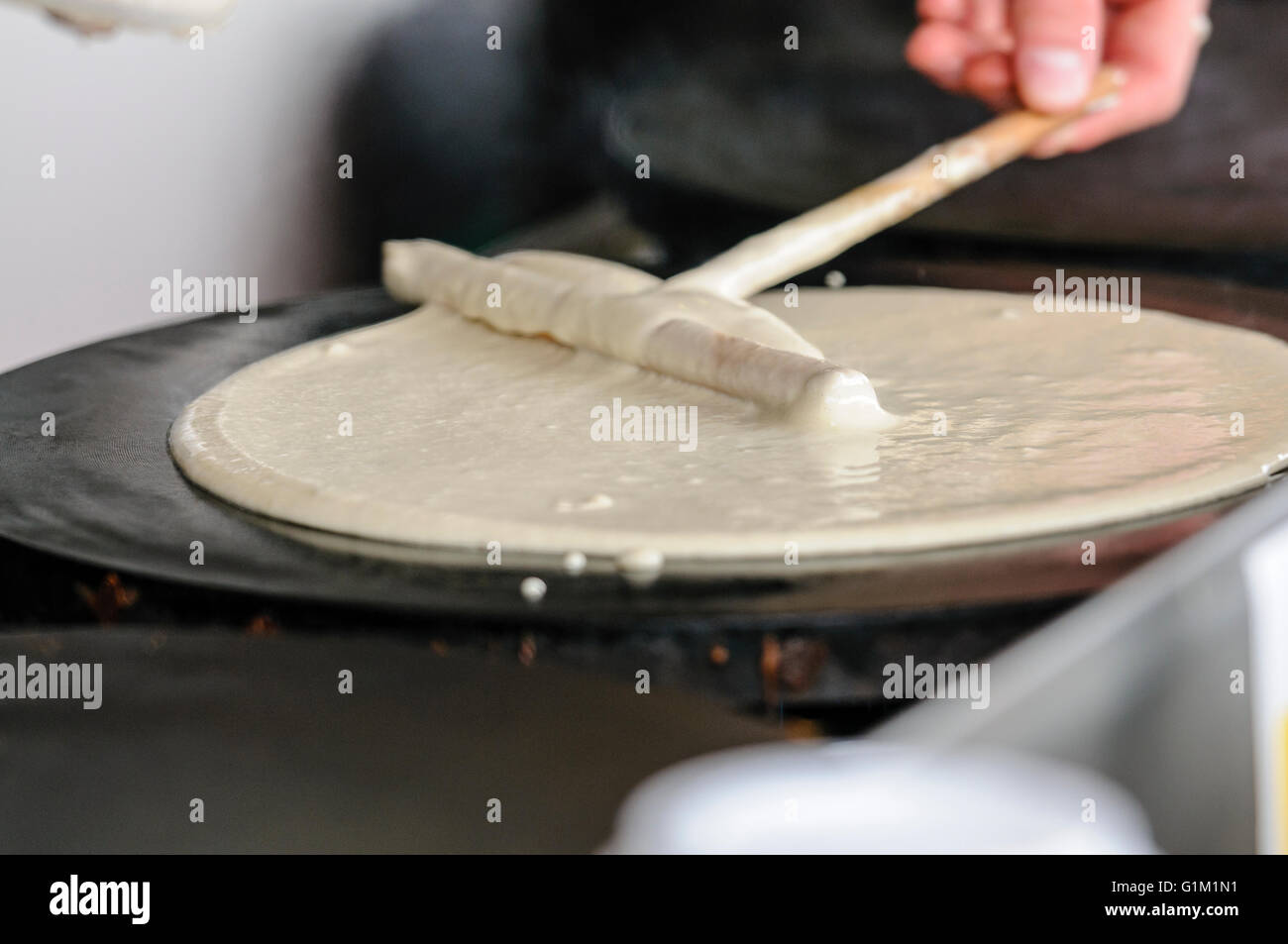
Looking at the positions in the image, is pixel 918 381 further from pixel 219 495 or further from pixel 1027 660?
pixel 219 495

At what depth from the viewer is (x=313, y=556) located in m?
0.82

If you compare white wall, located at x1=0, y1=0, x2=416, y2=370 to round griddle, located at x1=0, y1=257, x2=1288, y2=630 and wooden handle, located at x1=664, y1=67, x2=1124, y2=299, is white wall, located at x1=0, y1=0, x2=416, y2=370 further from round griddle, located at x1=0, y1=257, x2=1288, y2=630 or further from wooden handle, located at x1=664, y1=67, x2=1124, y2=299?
wooden handle, located at x1=664, y1=67, x2=1124, y2=299

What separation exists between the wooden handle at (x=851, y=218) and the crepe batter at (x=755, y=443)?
2.8 inches

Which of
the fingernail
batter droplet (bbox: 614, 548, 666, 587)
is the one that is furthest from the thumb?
batter droplet (bbox: 614, 548, 666, 587)

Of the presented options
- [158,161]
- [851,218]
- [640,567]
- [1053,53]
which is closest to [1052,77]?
[1053,53]

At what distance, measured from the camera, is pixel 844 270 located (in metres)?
1.55

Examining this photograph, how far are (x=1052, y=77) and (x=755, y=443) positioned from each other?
27.8 inches

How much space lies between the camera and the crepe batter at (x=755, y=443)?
2.68 feet

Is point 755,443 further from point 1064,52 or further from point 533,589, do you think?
point 1064,52

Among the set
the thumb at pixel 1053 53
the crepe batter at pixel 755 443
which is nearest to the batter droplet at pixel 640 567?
the crepe batter at pixel 755 443

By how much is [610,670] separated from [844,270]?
0.94 metres

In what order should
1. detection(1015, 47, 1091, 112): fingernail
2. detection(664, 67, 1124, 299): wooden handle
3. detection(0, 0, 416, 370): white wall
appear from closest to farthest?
detection(664, 67, 1124, 299): wooden handle
detection(1015, 47, 1091, 112): fingernail
detection(0, 0, 416, 370): white wall

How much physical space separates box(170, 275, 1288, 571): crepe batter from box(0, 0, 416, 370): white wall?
606 mm

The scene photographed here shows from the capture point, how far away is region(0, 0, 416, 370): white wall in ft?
5.45
